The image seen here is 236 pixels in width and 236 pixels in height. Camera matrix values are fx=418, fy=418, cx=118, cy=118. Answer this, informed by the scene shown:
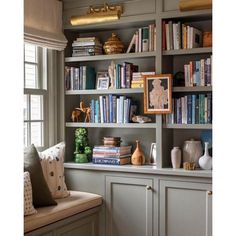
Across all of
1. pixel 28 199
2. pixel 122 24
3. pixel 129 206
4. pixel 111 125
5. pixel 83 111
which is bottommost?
pixel 129 206

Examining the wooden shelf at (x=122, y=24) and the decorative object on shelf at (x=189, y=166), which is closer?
the decorative object on shelf at (x=189, y=166)

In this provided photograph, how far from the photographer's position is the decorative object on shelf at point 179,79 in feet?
11.2

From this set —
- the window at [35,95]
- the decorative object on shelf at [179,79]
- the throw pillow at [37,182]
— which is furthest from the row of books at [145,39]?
the throw pillow at [37,182]

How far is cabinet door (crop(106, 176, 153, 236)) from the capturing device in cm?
337

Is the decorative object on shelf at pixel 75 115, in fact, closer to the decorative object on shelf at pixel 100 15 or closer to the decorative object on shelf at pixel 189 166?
the decorative object on shelf at pixel 100 15

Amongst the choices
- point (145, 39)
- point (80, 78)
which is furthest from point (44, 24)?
point (145, 39)

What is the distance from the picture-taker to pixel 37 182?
3061mm

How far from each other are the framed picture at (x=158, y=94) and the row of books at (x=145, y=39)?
10.0 inches

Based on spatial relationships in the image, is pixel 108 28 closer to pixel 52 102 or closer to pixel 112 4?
pixel 112 4

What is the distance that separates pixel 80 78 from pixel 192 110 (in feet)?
3.60

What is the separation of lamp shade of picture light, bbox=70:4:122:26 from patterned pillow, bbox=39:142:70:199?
45.4 inches

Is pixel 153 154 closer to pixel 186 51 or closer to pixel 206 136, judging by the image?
pixel 206 136
